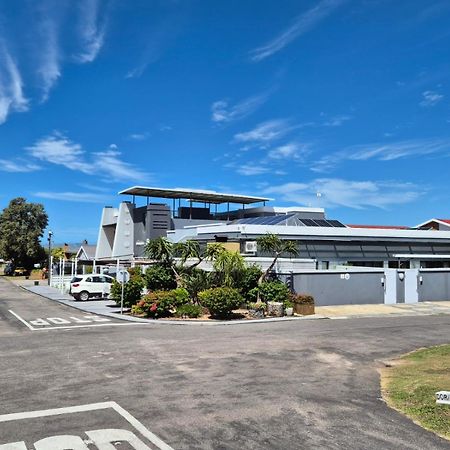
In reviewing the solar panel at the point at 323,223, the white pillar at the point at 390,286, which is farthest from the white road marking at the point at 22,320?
the solar panel at the point at 323,223

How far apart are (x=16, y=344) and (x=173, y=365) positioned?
21.0ft

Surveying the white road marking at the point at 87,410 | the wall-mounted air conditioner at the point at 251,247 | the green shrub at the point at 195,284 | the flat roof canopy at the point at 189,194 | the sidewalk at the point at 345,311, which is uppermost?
the flat roof canopy at the point at 189,194

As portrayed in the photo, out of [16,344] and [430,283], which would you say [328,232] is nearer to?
[430,283]

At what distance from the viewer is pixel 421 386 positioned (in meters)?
9.95

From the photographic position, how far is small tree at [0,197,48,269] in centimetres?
7825

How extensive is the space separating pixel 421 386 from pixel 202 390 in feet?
14.8

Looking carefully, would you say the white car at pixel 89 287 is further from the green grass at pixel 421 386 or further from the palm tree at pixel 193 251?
the green grass at pixel 421 386

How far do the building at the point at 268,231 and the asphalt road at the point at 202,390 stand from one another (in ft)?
46.0

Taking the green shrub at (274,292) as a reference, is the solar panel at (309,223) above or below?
above

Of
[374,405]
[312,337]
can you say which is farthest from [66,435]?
[312,337]

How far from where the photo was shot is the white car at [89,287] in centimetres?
3325

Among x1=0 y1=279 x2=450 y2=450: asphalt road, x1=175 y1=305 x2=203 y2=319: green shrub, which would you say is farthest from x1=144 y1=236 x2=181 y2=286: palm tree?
x1=0 y1=279 x2=450 y2=450: asphalt road

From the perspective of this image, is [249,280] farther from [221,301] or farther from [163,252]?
[163,252]

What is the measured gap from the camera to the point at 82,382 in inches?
410
